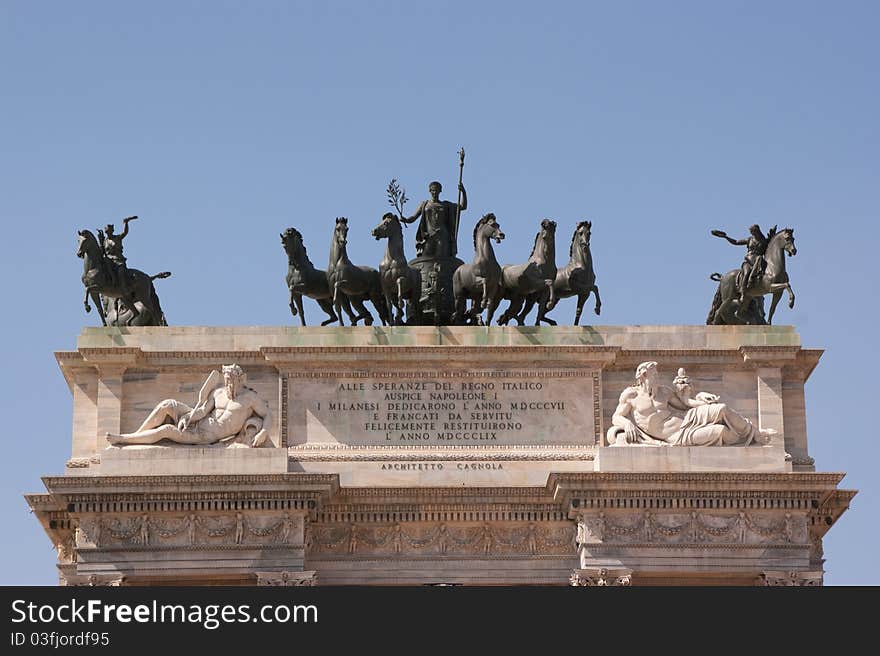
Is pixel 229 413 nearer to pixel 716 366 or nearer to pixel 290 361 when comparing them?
pixel 290 361

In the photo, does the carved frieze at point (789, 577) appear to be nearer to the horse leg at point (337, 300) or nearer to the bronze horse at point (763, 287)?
the bronze horse at point (763, 287)

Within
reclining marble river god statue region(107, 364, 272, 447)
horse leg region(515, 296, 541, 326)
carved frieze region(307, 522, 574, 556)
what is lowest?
carved frieze region(307, 522, 574, 556)

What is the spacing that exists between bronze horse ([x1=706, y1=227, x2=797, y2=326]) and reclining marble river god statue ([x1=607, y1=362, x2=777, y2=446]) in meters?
2.27

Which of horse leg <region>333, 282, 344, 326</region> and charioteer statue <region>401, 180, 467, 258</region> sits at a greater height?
charioteer statue <region>401, 180, 467, 258</region>

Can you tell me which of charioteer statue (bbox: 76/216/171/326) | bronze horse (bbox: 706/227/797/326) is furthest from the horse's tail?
charioteer statue (bbox: 76/216/171/326)

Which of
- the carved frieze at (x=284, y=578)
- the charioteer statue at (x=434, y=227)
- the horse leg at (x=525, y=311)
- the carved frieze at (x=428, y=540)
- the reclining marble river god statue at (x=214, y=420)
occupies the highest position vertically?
the charioteer statue at (x=434, y=227)

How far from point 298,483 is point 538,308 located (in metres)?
6.42

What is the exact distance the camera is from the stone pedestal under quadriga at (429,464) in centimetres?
4462

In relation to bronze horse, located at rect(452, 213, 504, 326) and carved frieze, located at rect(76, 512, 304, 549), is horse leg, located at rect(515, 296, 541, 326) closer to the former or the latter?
bronze horse, located at rect(452, 213, 504, 326)

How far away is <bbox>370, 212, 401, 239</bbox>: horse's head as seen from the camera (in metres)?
47.8

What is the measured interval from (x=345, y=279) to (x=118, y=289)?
14.2 ft

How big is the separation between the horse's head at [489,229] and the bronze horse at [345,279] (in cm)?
210

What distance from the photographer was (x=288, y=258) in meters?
48.2

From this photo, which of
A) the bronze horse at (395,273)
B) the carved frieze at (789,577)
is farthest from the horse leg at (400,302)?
the carved frieze at (789,577)
